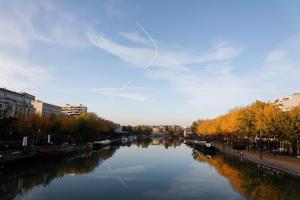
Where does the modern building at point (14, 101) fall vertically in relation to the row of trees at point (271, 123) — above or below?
above

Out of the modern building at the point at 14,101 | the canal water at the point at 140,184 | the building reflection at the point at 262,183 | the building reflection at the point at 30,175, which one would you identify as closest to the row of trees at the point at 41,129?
the building reflection at the point at 30,175

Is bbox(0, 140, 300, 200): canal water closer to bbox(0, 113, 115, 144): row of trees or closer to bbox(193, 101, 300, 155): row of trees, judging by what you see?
bbox(193, 101, 300, 155): row of trees

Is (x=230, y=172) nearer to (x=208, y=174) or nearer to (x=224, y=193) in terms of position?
(x=208, y=174)

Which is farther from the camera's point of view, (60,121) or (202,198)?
(60,121)

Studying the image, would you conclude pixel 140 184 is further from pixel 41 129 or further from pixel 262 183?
pixel 41 129

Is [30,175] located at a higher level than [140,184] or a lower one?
higher

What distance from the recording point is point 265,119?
75.2 meters

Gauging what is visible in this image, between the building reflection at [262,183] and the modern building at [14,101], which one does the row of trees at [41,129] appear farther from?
the building reflection at [262,183]

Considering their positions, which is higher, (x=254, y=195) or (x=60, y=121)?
(x=60, y=121)

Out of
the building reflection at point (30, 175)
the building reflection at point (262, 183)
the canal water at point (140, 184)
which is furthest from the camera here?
the building reflection at point (30, 175)

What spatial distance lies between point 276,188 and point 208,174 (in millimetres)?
14665

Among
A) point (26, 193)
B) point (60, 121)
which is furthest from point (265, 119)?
point (60, 121)

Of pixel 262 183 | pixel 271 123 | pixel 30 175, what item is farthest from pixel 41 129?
pixel 262 183

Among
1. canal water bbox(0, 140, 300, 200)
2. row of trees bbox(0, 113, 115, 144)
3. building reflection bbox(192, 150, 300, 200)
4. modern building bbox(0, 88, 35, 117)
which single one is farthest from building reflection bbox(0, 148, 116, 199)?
modern building bbox(0, 88, 35, 117)
